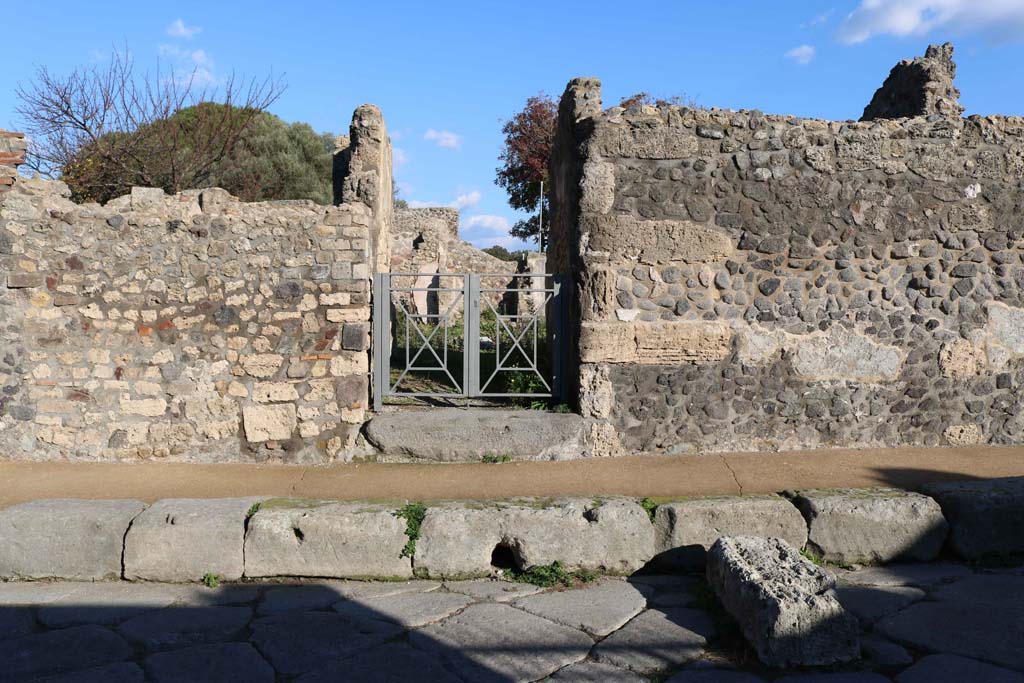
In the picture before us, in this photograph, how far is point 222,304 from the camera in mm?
6000

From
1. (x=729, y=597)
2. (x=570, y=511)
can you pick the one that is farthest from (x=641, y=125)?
(x=729, y=597)

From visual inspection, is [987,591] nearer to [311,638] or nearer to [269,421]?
[311,638]

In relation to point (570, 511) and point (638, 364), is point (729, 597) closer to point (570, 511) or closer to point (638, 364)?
point (570, 511)

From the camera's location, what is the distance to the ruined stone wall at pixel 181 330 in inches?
236

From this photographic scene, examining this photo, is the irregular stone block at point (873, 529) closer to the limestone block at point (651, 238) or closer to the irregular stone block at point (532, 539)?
the irregular stone block at point (532, 539)

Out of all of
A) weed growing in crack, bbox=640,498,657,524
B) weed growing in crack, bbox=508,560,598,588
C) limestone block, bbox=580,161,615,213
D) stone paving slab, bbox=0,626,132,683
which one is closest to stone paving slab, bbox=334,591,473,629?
weed growing in crack, bbox=508,560,598,588

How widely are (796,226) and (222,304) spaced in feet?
14.9

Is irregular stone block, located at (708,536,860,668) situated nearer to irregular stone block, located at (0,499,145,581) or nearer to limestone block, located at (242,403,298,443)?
irregular stone block, located at (0,499,145,581)

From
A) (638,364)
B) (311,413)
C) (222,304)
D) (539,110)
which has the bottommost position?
(311,413)

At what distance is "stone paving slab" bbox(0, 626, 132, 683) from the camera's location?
3092mm

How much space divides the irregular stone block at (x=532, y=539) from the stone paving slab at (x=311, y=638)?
670 millimetres

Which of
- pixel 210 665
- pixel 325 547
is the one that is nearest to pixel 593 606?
pixel 325 547

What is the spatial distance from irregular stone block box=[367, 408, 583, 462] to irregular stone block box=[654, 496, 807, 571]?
176cm

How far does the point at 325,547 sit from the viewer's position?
4137 mm
